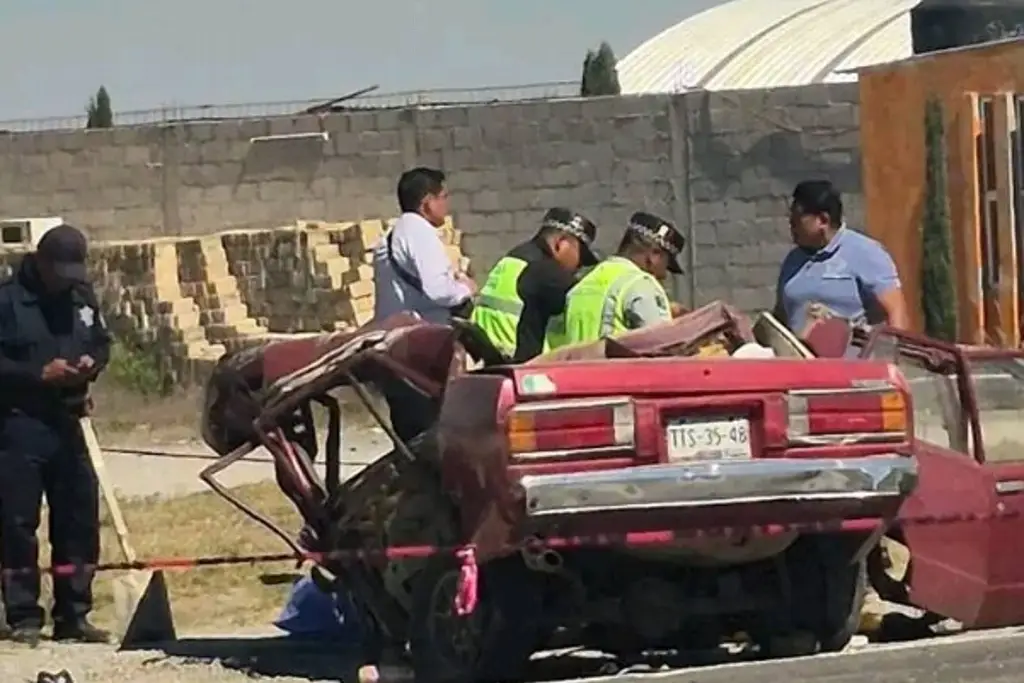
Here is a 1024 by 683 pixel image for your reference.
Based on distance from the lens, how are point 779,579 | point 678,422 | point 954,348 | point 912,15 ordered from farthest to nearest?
point 912,15 → point 954,348 → point 779,579 → point 678,422

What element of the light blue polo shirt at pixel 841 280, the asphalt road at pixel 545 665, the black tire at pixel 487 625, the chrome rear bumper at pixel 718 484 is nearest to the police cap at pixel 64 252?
the asphalt road at pixel 545 665

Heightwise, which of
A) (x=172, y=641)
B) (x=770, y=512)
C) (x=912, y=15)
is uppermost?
(x=912, y=15)

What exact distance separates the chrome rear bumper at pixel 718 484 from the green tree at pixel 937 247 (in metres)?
11.1

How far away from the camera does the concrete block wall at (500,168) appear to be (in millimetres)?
19797

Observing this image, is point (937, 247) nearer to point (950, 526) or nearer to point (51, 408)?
point (51, 408)

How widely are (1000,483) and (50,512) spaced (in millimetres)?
3959

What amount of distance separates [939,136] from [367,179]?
5.61 meters

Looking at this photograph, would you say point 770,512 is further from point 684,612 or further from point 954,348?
point 954,348

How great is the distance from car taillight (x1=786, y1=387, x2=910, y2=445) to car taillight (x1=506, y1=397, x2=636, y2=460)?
57cm

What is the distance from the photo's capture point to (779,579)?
795 centimetres

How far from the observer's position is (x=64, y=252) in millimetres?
9688

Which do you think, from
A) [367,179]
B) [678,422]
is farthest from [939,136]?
[678,422]

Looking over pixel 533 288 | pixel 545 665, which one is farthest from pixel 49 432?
pixel 545 665

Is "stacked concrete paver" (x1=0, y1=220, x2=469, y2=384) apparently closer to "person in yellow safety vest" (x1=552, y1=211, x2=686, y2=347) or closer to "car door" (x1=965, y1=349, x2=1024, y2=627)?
"person in yellow safety vest" (x1=552, y1=211, x2=686, y2=347)
